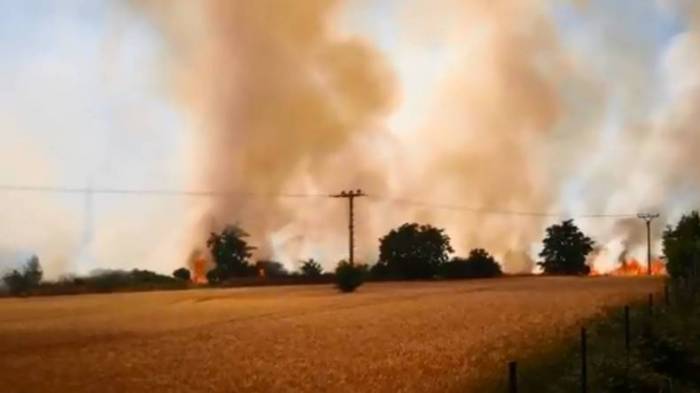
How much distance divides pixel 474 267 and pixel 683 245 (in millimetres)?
56469

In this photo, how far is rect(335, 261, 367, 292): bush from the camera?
6806 cm

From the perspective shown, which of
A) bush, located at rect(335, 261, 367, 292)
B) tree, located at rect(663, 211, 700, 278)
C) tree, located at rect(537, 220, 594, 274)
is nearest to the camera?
tree, located at rect(663, 211, 700, 278)

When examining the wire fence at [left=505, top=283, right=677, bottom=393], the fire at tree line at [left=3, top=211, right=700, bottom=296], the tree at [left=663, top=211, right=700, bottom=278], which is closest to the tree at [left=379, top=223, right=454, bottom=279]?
the fire at tree line at [left=3, top=211, right=700, bottom=296]

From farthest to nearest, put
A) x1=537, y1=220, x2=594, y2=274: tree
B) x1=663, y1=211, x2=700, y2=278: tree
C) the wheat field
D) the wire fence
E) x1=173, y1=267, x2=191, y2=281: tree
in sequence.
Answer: x1=537, y1=220, x2=594, y2=274: tree, x1=173, y1=267, x2=191, y2=281: tree, x1=663, y1=211, x2=700, y2=278: tree, the wheat field, the wire fence

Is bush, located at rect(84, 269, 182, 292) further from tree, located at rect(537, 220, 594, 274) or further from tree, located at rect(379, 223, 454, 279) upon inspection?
tree, located at rect(537, 220, 594, 274)

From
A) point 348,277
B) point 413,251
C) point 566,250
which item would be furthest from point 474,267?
point 348,277

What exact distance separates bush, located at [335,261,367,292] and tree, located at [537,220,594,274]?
64.2 m

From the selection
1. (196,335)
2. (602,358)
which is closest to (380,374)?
(602,358)

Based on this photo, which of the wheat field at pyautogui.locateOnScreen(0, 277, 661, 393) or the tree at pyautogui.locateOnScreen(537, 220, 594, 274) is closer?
the wheat field at pyautogui.locateOnScreen(0, 277, 661, 393)

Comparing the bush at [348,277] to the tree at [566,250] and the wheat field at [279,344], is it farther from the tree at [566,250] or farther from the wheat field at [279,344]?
the tree at [566,250]

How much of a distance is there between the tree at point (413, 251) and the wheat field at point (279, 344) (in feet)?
160

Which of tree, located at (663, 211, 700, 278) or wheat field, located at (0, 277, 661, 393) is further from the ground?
tree, located at (663, 211, 700, 278)

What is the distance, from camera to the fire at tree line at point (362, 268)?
74.6 meters

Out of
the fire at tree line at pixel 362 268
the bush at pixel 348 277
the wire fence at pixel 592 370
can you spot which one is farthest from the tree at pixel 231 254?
the wire fence at pixel 592 370
